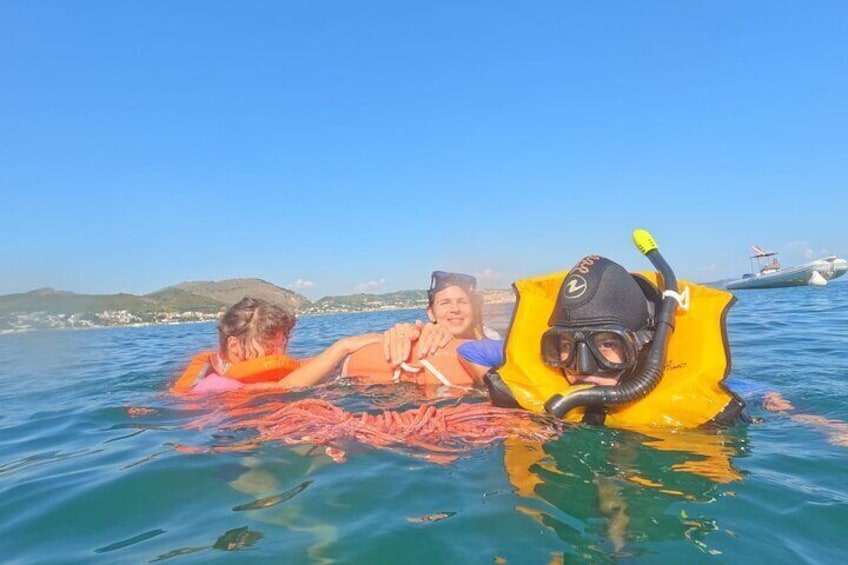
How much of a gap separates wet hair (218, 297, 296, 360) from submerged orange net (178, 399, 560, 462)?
1.95m

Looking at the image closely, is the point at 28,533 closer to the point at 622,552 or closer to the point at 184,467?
the point at 184,467

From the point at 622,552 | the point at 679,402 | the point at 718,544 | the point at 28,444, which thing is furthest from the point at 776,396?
the point at 28,444

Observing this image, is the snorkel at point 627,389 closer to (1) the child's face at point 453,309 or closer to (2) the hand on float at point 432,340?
(2) the hand on float at point 432,340

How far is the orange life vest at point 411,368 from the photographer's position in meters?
6.34

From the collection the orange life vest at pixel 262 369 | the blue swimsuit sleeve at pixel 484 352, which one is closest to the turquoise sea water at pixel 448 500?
the orange life vest at pixel 262 369

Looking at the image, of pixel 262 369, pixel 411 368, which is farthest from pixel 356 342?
pixel 262 369

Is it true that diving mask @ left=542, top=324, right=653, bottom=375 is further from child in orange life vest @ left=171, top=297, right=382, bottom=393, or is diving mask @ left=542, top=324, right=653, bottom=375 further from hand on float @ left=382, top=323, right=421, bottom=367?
child in orange life vest @ left=171, top=297, right=382, bottom=393

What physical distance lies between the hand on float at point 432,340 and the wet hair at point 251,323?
6.01ft

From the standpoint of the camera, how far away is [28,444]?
5523mm

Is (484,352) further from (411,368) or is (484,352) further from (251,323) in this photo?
(251,323)

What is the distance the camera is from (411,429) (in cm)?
436

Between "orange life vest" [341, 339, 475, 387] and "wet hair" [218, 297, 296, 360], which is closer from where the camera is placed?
"orange life vest" [341, 339, 475, 387]

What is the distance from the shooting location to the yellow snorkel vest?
13.9 ft

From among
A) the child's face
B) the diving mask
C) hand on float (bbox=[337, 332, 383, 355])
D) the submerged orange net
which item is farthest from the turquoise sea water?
the child's face
